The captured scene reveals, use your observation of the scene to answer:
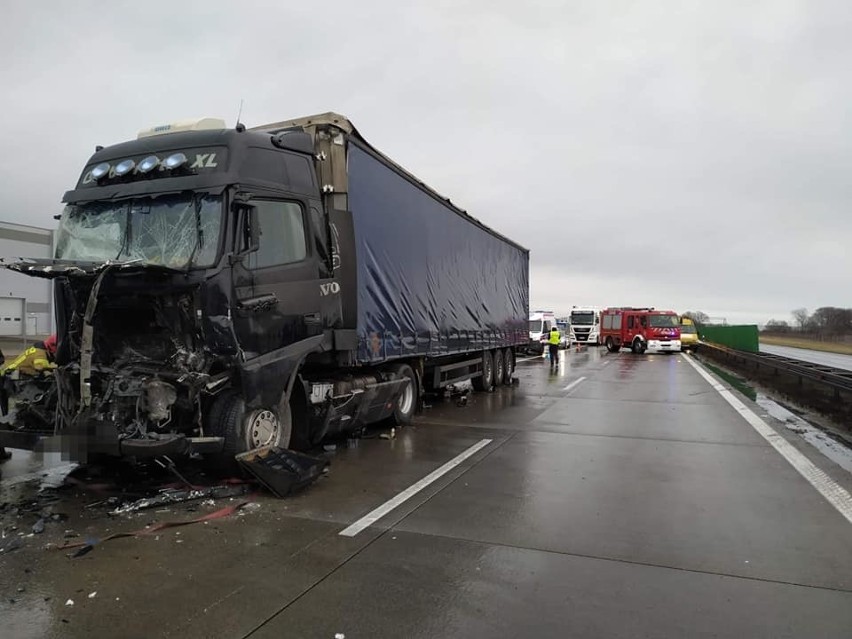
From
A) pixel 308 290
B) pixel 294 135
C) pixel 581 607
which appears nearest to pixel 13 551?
pixel 308 290

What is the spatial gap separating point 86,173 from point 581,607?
22.0 ft

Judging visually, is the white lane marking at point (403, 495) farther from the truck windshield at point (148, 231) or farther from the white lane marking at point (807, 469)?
the white lane marking at point (807, 469)

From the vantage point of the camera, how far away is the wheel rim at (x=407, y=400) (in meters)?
9.94

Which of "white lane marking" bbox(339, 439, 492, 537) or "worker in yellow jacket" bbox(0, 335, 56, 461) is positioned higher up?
"worker in yellow jacket" bbox(0, 335, 56, 461)

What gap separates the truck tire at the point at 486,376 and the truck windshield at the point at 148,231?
10.1 meters

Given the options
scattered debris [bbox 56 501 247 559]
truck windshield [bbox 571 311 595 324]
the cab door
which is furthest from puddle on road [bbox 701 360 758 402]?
truck windshield [bbox 571 311 595 324]

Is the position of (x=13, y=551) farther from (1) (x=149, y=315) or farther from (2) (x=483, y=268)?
(2) (x=483, y=268)

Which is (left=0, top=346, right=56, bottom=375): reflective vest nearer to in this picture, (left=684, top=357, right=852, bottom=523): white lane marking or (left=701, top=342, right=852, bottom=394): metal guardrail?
(left=684, top=357, right=852, bottom=523): white lane marking

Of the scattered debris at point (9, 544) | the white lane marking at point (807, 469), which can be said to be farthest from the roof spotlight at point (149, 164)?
the white lane marking at point (807, 469)

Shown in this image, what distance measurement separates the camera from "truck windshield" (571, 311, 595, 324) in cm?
4944

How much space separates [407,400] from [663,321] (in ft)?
102

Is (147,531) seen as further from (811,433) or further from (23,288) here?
(23,288)

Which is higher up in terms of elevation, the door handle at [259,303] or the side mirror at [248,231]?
the side mirror at [248,231]

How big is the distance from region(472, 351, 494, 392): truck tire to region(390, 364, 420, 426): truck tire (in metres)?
4.96
